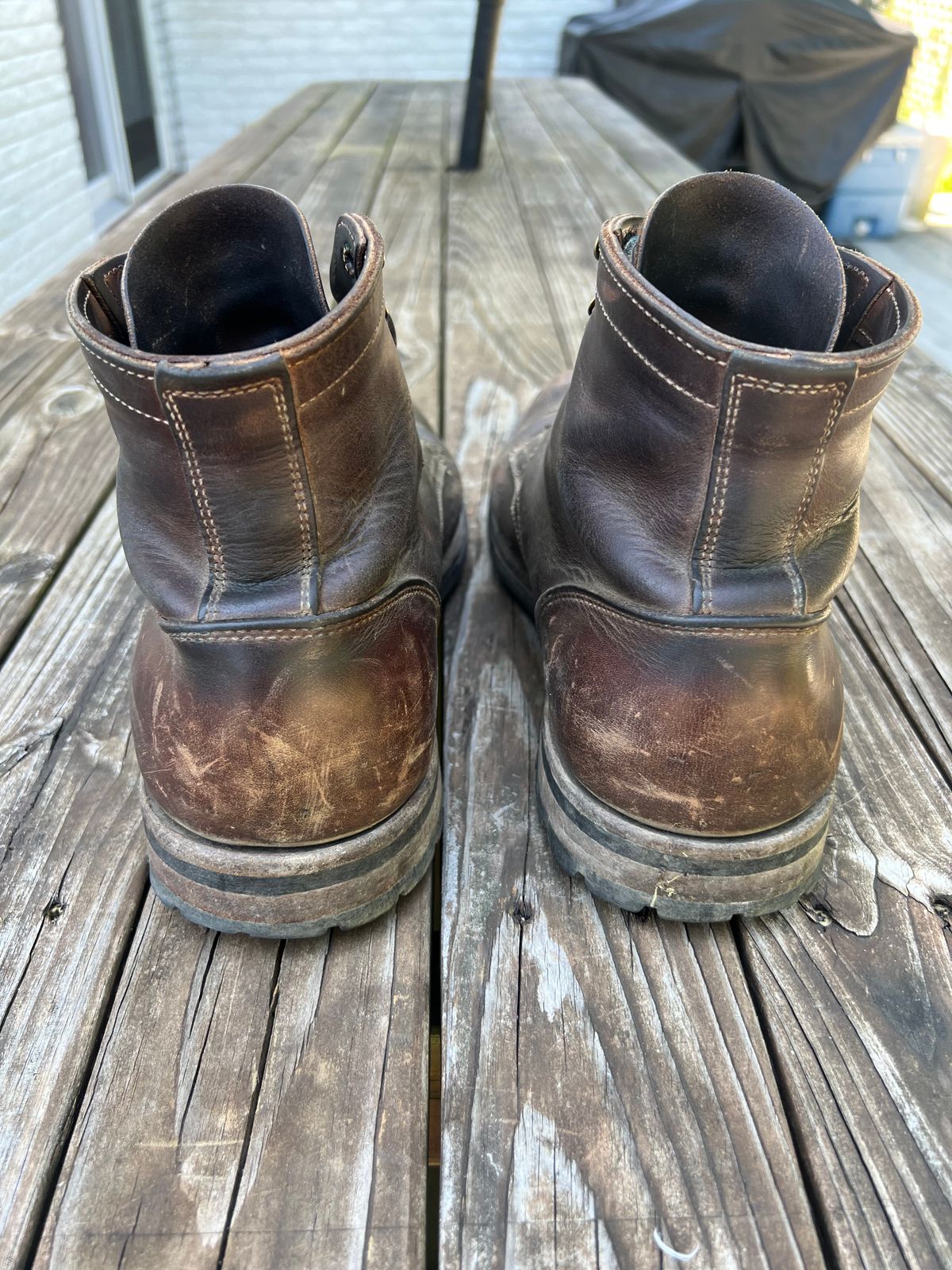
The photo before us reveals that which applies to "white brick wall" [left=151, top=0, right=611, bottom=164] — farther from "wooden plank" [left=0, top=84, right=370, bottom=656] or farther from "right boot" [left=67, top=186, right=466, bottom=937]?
"right boot" [left=67, top=186, right=466, bottom=937]

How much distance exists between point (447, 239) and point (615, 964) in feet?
7.22

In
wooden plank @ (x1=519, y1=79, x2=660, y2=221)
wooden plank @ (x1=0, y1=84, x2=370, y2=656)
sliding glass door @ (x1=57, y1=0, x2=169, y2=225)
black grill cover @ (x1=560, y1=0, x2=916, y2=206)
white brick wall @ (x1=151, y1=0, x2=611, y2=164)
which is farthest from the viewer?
white brick wall @ (x1=151, y1=0, x2=611, y2=164)

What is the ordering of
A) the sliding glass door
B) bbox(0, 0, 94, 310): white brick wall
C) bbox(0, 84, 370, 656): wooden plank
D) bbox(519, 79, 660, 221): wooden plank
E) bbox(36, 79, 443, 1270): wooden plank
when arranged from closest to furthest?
bbox(36, 79, 443, 1270): wooden plank < bbox(0, 84, 370, 656): wooden plank < bbox(519, 79, 660, 221): wooden plank < bbox(0, 0, 94, 310): white brick wall < the sliding glass door

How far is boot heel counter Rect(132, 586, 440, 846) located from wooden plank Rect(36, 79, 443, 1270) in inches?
5.3

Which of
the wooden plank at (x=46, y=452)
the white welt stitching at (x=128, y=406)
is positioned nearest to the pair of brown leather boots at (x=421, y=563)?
the white welt stitching at (x=128, y=406)

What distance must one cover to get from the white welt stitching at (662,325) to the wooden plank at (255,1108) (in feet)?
1.86

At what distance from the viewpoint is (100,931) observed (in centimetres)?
87

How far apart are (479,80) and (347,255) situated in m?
2.27

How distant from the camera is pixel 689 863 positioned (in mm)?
840

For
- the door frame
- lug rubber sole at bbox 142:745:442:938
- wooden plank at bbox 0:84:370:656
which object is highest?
lug rubber sole at bbox 142:745:442:938

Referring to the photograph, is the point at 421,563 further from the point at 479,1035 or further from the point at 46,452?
the point at 46,452

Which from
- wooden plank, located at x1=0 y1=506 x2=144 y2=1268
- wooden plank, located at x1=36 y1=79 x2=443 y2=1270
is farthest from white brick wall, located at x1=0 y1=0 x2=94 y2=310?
wooden plank, located at x1=36 y1=79 x2=443 y2=1270

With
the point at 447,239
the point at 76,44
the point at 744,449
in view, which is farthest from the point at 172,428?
the point at 76,44

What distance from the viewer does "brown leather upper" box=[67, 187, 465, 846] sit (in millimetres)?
710
